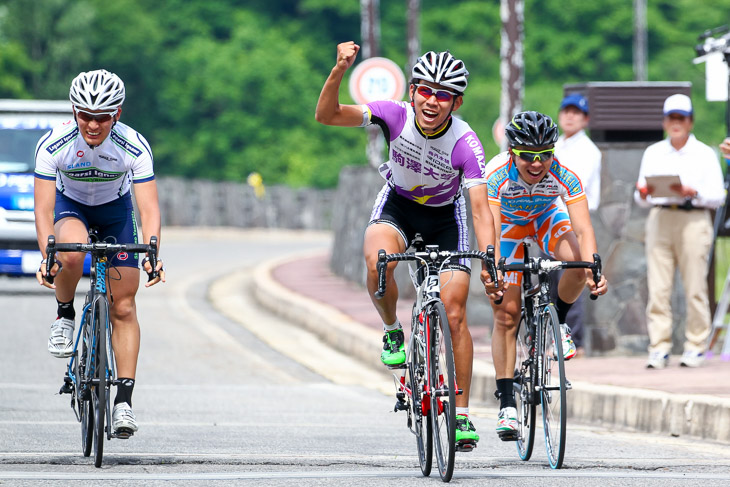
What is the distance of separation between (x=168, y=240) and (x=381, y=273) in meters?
30.0

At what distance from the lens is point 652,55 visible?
2253 inches

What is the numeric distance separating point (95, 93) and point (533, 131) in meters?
2.32

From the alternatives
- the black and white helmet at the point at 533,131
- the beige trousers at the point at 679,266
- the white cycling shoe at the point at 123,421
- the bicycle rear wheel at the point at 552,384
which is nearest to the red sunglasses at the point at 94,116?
the white cycling shoe at the point at 123,421

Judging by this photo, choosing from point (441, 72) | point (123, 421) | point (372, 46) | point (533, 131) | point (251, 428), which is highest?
point (372, 46)

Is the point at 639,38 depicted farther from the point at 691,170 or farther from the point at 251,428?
the point at 251,428

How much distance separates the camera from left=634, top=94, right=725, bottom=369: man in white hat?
37.8ft

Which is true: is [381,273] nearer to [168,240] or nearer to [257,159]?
[168,240]

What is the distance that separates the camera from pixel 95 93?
765cm

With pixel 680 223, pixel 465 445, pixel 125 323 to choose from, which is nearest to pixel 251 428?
pixel 125 323

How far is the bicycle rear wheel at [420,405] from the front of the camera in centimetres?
718

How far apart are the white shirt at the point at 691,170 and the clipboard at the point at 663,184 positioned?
0.05 metres

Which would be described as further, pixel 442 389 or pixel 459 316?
pixel 459 316

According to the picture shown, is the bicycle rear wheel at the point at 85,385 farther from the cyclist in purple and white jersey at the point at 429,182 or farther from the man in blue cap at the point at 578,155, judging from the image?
the man in blue cap at the point at 578,155

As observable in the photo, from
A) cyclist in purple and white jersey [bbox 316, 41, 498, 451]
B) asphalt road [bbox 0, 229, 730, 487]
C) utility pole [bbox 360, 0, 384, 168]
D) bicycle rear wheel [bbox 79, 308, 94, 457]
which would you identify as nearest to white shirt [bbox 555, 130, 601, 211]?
asphalt road [bbox 0, 229, 730, 487]
